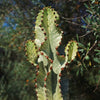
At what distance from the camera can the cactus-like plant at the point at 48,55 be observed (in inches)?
89.8

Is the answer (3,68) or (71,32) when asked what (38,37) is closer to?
(71,32)

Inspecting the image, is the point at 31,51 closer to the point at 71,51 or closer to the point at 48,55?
the point at 48,55

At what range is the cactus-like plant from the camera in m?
2.28

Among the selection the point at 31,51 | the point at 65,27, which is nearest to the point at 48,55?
the point at 31,51

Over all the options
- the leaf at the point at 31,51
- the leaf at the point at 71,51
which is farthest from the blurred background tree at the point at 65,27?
the leaf at the point at 31,51

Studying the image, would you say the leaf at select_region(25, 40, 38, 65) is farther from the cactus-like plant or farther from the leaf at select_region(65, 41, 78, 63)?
the leaf at select_region(65, 41, 78, 63)

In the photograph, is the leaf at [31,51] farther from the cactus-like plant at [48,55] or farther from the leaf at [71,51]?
the leaf at [71,51]

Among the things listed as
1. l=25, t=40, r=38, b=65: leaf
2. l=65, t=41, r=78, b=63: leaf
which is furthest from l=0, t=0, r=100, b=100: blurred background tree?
l=25, t=40, r=38, b=65: leaf

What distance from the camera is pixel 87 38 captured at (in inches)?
130

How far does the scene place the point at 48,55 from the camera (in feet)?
7.84

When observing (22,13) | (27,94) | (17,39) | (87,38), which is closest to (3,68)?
(27,94)

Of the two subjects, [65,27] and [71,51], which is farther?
[65,27]

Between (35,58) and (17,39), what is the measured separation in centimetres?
213

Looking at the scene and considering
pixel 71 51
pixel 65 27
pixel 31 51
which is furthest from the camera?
pixel 65 27
